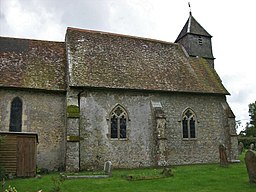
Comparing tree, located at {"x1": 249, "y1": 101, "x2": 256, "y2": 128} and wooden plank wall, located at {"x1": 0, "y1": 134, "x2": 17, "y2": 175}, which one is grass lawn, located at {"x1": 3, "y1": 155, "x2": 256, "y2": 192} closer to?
wooden plank wall, located at {"x1": 0, "y1": 134, "x2": 17, "y2": 175}

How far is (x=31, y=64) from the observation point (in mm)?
22188

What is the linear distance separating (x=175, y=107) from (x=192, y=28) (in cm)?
1074

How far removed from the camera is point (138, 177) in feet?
49.0

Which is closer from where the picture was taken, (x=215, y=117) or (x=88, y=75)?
(x=88, y=75)

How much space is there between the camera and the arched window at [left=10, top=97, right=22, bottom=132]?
20.0 m

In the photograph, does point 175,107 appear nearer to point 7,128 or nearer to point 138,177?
point 138,177

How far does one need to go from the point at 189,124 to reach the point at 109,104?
23.0 feet

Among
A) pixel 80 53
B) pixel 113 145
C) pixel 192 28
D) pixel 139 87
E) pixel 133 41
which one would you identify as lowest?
pixel 113 145

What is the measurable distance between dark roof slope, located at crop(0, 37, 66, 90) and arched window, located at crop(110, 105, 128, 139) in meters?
4.25

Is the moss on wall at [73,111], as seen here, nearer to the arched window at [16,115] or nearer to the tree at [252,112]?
the arched window at [16,115]

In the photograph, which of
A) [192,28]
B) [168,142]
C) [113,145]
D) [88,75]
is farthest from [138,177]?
[192,28]

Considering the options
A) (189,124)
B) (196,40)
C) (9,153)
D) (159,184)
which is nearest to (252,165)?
(159,184)

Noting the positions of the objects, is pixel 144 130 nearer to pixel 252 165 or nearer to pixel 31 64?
pixel 31 64

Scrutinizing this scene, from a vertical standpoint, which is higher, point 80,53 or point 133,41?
point 133,41
